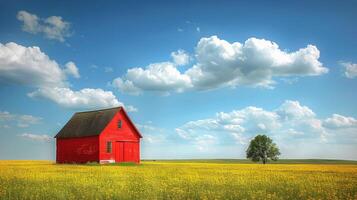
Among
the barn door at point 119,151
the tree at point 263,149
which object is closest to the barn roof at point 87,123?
the barn door at point 119,151

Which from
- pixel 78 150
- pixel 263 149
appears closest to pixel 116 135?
pixel 78 150

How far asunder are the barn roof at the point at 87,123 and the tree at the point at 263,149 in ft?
125

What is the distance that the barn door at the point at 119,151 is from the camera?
5616 centimetres

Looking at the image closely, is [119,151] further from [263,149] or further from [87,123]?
[263,149]

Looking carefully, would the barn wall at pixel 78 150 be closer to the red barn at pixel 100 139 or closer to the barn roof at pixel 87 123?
the red barn at pixel 100 139

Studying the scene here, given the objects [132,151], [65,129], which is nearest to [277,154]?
[132,151]

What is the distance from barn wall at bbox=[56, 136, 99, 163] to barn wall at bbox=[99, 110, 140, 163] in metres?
0.81

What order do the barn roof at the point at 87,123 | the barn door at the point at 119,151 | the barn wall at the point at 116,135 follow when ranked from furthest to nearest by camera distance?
1. the barn door at the point at 119,151
2. the barn roof at the point at 87,123
3. the barn wall at the point at 116,135

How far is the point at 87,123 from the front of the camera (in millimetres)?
59000

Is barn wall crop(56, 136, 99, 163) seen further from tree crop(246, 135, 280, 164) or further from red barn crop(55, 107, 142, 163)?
tree crop(246, 135, 280, 164)

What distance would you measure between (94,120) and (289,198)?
4677 cm

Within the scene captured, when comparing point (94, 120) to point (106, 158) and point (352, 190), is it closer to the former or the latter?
point (106, 158)

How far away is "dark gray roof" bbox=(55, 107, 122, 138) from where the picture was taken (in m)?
56.1

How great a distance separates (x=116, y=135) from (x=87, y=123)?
5414 millimetres
